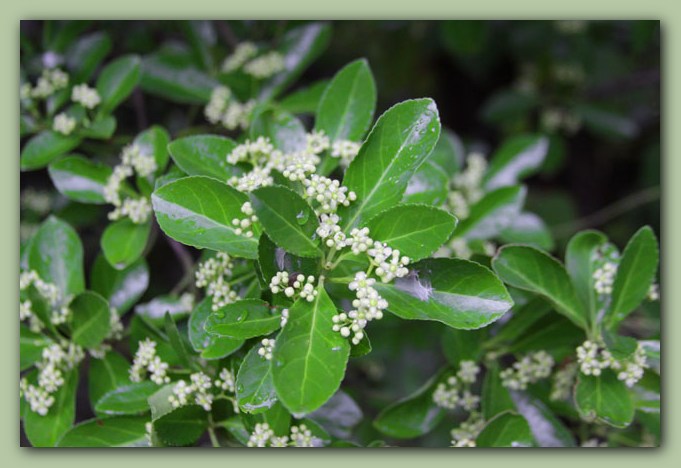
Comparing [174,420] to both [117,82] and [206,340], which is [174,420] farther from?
[117,82]

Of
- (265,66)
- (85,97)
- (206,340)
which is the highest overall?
(265,66)

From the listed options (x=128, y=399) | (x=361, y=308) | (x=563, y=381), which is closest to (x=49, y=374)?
(x=128, y=399)

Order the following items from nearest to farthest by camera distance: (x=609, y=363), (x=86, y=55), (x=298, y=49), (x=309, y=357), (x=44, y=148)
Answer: (x=309, y=357)
(x=609, y=363)
(x=44, y=148)
(x=86, y=55)
(x=298, y=49)

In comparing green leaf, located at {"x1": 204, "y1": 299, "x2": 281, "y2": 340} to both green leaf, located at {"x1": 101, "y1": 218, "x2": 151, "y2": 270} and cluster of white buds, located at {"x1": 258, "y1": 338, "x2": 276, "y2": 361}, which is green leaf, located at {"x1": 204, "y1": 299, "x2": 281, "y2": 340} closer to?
cluster of white buds, located at {"x1": 258, "y1": 338, "x2": 276, "y2": 361}

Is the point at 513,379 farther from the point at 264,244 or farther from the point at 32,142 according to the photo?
the point at 32,142

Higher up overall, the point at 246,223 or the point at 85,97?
the point at 85,97

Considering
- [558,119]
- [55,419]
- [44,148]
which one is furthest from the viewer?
[558,119]
